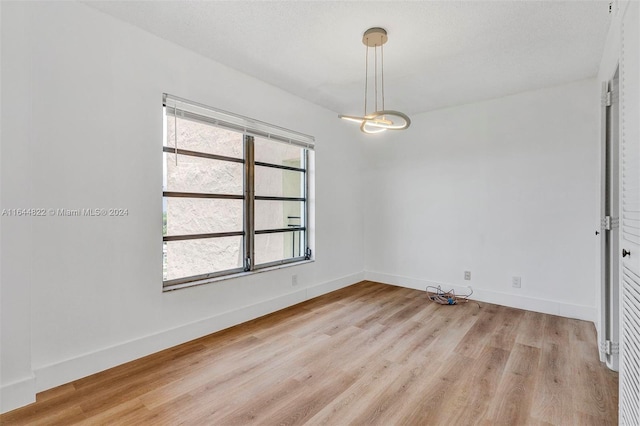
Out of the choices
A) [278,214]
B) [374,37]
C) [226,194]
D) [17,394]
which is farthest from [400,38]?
[17,394]

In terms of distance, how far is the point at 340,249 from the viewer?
4.55 meters

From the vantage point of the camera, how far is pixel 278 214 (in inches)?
149

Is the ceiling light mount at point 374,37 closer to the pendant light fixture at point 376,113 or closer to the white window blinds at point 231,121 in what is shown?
the pendant light fixture at point 376,113

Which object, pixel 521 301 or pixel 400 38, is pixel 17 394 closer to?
pixel 400 38

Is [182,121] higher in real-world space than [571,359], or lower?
higher

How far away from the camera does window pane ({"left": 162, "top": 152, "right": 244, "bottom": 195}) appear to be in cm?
271

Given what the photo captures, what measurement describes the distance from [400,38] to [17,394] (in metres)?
3.56

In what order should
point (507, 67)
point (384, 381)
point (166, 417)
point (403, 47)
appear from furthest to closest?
1. point (507, 67)
2. point (403, 47)
3. point (384, 381)
4. point (166, 417)

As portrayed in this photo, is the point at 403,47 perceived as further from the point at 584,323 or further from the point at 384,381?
the point at 584,323

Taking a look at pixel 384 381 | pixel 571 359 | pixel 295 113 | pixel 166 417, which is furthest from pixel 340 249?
pixel 166 417

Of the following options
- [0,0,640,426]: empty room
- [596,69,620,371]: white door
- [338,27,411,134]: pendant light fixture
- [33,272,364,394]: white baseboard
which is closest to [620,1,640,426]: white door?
[0,0,640,426]: empty room

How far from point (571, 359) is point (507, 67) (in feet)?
8.78

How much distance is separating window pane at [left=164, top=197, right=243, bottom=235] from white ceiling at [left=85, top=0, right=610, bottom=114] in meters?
1.37

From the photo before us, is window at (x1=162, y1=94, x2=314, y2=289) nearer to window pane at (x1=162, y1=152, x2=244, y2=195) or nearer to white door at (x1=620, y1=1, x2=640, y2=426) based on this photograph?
window pane at (x1=162, y1=152, x2=244, y2=195)
